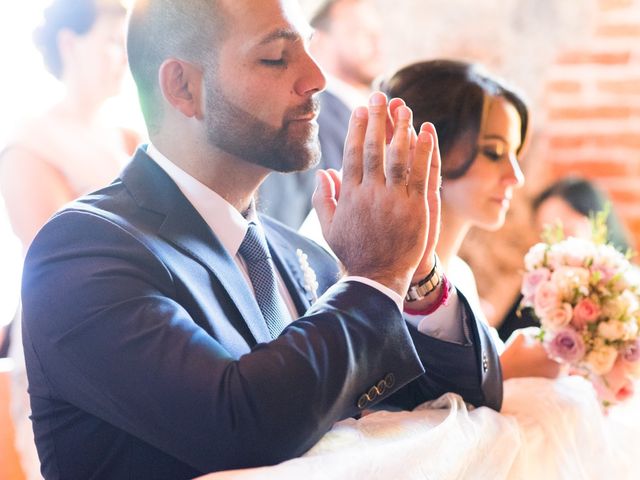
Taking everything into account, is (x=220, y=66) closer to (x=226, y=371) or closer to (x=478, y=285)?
(x=226, y=371)

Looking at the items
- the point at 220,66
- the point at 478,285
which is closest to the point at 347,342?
the point at 220,66

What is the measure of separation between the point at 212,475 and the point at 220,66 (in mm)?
648

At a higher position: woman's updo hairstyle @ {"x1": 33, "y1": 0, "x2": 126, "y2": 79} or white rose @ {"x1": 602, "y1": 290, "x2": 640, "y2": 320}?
woman's updo hairstyle @ {"x1": 33, "y1": 0, "x2": 126, "y2": 79}

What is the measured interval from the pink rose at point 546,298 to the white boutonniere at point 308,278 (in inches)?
23.1

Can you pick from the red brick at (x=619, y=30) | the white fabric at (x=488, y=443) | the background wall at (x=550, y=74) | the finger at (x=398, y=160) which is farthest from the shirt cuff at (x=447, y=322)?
the red brick at (x=619, y=30)

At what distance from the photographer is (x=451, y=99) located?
211 centimetres

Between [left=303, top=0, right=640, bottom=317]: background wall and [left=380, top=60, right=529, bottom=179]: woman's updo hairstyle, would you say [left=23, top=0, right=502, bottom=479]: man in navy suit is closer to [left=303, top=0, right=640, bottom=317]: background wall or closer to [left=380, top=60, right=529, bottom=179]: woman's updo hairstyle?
[left=380, top=60, right=529, bottom=179]: woman's updo hairstyle

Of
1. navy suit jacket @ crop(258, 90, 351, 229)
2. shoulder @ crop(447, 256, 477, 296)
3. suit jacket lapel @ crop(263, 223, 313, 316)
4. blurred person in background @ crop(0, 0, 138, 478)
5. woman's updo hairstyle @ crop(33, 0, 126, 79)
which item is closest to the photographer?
suit jacket lapel @ crop(263, 223, 313, 316)

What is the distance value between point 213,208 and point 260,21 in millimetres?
295

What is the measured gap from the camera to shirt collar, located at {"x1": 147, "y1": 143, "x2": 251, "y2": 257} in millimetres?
1487

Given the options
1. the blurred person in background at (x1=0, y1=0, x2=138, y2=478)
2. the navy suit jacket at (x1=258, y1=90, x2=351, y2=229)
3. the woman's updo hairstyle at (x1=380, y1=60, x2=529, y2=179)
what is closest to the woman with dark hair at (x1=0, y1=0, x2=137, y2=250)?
the blurred person in background at (x1=0, y1=0, x2=138, y2=478)

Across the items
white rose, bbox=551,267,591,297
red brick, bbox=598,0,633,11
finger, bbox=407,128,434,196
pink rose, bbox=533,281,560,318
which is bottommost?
pink rose, bbox=533,281,560,318

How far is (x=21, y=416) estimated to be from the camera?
89.7 inches

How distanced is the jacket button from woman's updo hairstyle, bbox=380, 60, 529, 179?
0.93 metres
